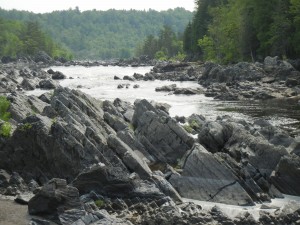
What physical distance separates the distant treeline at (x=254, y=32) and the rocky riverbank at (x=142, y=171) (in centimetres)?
5979

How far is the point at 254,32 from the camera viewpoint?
103 m

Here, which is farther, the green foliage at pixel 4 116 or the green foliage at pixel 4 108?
the green foliage at pixel 4 108

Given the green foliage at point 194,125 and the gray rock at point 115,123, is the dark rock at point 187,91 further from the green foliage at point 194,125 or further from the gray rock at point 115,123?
the gray rock at point 115,123

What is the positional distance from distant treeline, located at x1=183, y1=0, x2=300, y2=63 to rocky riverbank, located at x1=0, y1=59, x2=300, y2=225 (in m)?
59.8

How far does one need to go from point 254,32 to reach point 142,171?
8311 centimetres

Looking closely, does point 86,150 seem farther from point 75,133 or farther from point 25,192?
point 25,192

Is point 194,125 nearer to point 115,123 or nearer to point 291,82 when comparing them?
point 115,123

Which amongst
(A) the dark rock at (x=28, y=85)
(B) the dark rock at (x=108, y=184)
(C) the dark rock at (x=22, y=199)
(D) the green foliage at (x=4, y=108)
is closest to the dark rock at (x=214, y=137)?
(B) the dark rock at (x=108, y=184)

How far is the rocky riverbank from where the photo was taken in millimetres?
21109

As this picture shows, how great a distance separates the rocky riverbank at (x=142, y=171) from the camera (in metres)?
21.1

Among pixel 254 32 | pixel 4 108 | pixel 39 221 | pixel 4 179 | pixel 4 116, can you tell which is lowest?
pixel 4 179

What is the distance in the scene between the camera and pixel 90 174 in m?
23.5

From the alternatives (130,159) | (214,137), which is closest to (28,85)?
(214,137)

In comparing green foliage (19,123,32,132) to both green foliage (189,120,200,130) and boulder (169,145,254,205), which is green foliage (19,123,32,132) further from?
green foliage (189,120,200,130)
